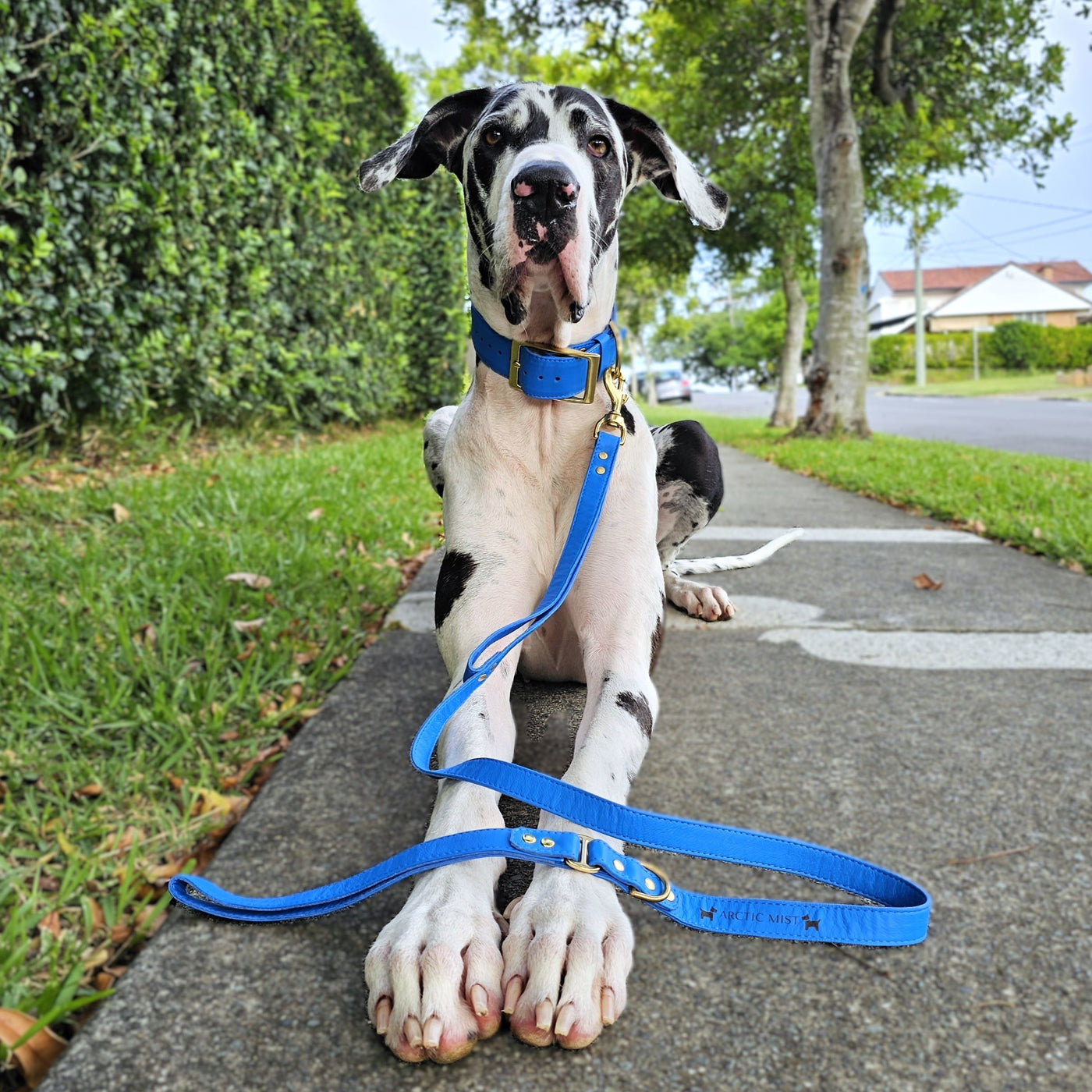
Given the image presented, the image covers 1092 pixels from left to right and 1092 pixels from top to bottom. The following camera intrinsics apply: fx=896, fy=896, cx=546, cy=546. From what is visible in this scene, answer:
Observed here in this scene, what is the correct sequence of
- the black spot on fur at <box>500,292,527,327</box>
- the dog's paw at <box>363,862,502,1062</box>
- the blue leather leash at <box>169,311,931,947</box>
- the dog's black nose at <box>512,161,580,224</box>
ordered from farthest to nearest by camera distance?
the black spot on fur at <box>500,292,527,327</box> < the dog's black nose at <box>512,161,580,224</box> < the blue leather leash at <box>169,311,931,947</box> < the dog's paw at <box>363,862,502,1062</box>

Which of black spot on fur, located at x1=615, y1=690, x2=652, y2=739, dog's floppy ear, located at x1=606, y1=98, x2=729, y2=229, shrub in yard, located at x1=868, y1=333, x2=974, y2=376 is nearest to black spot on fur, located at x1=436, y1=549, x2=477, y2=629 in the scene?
black spot on fur, located at x1=615, y1=690, x2=652, y2=739

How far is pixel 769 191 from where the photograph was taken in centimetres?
1548

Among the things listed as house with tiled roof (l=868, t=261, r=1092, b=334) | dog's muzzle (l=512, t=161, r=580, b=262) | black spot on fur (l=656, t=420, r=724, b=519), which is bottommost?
black spot on fur (l=656, t=420, r=724, b=519)

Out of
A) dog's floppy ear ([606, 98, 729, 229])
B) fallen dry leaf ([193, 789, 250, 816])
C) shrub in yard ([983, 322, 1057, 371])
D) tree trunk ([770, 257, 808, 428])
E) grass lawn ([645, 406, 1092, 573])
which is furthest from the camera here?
shrub in yard ([983, 322, 1057, 371])

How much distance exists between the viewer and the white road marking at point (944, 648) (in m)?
3.01

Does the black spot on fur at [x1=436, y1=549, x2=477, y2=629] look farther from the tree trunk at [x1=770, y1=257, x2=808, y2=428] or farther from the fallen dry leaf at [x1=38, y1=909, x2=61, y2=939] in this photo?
the tree trunk at [x1=770, y1=257, x2=808, y2=428]

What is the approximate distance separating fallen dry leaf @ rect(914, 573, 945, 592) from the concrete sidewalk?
1.62 feet

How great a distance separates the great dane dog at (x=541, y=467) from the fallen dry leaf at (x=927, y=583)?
2155 millimetres

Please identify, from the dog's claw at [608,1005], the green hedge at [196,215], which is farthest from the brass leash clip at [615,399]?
the green hedge at [196,215]

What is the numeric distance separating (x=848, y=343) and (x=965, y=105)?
5.59m

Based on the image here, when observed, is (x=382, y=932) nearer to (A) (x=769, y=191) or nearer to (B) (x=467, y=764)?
(B) (x=467, y=764)

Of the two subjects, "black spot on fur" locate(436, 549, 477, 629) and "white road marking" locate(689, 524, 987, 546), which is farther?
"white road marking" locate(689, 524, 987, 546)

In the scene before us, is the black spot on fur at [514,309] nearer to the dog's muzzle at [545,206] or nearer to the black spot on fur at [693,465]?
the dog's muzzle at [545,206]

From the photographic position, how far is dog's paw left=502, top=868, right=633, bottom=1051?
126cm
